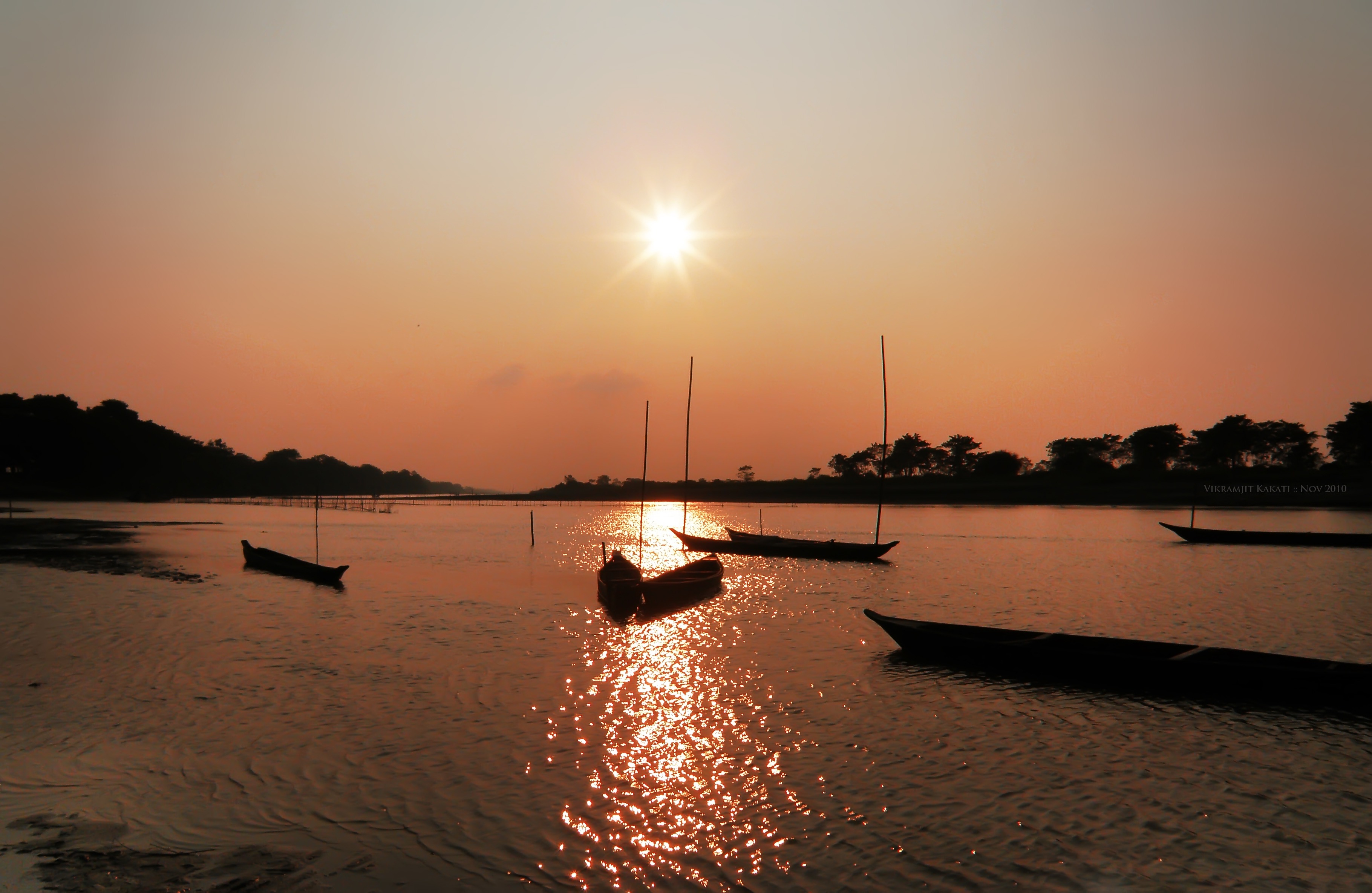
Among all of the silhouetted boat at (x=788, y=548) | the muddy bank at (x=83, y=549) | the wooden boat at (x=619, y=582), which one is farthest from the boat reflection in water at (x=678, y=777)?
the silhouetted boat at (x=788, y=548)

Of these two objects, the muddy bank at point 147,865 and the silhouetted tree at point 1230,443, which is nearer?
the muddy bank at point 147,865

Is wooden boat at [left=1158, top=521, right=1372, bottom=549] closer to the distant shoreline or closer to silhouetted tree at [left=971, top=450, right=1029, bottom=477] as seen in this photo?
the distant shoreline

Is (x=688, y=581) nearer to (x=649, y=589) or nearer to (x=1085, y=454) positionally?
(x=649, y=589)

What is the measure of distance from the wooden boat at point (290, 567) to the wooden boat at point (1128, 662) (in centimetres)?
2532

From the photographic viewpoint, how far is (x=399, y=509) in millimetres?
149375

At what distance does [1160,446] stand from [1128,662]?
171m

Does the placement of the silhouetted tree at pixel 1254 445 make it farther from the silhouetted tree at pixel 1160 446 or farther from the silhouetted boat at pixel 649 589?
the silhouetted boat at pixel 649 589

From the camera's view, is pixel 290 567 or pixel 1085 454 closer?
pixel 290 567

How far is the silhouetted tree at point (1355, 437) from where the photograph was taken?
124m

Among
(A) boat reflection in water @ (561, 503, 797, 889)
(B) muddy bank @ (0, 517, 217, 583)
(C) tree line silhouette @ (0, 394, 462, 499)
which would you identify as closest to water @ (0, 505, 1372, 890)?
(A) boat reflection in water @ (561, 503, 797, 889)

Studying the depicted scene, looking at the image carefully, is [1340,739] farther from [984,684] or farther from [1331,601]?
[1331,601]

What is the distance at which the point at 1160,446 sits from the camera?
6471 inches

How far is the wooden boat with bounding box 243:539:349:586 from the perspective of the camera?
119 ft

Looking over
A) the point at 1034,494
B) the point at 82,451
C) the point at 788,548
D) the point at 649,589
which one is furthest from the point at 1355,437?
the point at 82,451
